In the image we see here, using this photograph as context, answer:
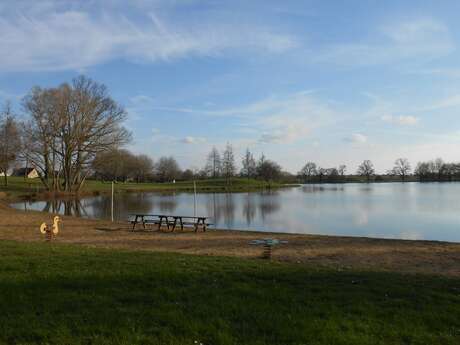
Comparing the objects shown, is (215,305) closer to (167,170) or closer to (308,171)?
(167,170)

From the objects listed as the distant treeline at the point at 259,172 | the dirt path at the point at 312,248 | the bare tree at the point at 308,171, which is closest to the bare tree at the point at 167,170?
the distant treeline at the point at 259,172

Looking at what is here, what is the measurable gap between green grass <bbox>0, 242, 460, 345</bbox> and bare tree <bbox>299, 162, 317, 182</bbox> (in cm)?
11337

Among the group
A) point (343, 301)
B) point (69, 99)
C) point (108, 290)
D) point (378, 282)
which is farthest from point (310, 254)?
point (69, 99)

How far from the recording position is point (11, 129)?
46031 mm

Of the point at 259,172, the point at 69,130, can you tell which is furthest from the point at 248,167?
the point at 69,130

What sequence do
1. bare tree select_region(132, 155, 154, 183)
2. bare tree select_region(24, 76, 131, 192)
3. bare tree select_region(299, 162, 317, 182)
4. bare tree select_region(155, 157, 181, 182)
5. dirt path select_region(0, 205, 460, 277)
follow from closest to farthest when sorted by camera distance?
dirt path select_region(0, 205, 460, 277), bare tree select_region(24, 76, 131, 192), bare tree select_region(132, 155, 154, 183), bare tree select_region(155, 157, 181, 182), bare tree select_region(299, 162, 317, 182)

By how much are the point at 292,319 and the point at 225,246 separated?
7.41 meters

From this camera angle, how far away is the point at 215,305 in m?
4.56

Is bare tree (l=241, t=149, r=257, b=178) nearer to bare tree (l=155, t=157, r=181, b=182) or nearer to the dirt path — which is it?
bare tree (l=155, t=157, r=181, b=182)

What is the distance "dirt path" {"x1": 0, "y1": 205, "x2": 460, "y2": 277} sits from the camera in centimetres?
901

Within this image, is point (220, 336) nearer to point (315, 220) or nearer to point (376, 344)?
point (376, 344)

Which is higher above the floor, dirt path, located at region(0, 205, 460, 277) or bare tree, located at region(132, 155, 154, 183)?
bare tree, located at region(132, 155, 154, 183)

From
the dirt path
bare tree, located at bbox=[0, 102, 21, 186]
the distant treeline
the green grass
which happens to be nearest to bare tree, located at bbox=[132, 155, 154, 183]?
the distant treeline

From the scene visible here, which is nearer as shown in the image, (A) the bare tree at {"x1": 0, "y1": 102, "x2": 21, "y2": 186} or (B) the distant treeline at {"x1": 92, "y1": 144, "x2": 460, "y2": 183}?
(A) the bare tree at {"x1": 0, "y1": 102, "x2": 21, "y2": 186}
